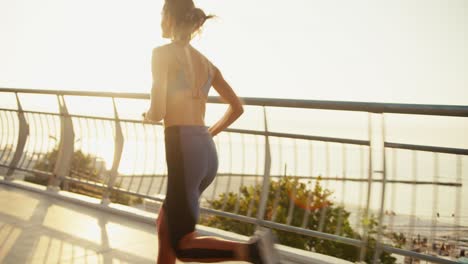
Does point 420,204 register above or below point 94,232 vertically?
above

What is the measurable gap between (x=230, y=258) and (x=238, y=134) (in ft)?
8.74

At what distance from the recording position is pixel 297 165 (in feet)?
15.0

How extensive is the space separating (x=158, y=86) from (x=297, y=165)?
2.97m

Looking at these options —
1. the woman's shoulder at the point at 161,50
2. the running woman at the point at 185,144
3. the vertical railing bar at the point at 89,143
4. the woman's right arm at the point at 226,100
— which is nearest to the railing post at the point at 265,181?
the woman's right arm at the point at 226,100

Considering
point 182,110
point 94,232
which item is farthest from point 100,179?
point 182,110

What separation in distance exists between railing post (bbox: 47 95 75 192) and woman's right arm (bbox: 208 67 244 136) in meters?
4.08

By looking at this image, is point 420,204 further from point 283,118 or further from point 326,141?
point 283,118

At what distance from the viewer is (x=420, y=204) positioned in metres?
3.57

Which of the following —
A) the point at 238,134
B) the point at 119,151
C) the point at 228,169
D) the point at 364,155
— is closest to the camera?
the point at 364,155

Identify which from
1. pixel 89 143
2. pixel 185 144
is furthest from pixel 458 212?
pixel 89 143

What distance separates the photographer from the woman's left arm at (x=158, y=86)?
1.90 m

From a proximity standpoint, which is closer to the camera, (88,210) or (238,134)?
(238,134)

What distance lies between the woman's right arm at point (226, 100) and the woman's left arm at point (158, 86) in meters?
0.44

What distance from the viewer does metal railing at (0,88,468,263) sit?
322 cm
